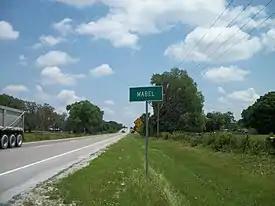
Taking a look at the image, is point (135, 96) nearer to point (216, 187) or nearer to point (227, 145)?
point (216, 187)

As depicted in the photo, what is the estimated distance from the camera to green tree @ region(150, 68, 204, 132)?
10419 cm

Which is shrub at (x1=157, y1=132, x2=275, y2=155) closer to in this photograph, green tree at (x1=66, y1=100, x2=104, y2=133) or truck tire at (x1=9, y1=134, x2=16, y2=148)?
truck tire at (x1=9, y1=134, x2=16, y2=148)

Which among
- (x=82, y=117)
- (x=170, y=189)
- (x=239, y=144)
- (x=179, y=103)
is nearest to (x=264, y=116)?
(x=179, y=103)

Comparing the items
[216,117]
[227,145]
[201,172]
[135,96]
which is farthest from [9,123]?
[216,117]

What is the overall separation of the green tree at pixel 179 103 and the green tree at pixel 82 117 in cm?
8327

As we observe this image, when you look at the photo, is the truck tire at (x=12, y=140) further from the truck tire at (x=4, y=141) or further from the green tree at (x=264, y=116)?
the green tree at (x=264, y=116)

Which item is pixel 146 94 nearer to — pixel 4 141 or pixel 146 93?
pixel 146 93

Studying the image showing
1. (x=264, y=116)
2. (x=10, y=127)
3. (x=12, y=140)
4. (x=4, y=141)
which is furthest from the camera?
(x=264, y=116)

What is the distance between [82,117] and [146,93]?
175886mm

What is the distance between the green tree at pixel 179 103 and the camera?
104 meters

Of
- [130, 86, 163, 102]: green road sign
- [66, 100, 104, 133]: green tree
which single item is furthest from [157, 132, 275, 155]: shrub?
[66, 100, 104, 133]: green tree

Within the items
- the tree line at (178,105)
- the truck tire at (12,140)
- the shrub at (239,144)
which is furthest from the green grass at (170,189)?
the tree line at (178,105)

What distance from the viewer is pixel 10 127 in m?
38.8

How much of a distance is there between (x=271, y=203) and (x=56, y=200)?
535cm
